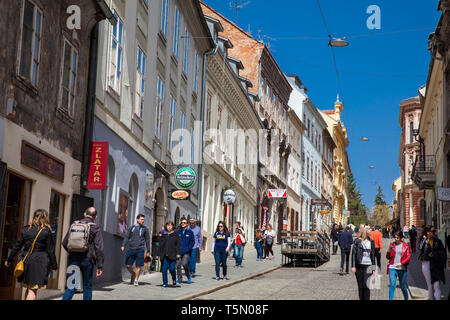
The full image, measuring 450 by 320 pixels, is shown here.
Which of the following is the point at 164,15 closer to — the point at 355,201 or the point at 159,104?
the point at 159,104

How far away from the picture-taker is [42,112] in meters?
13.3

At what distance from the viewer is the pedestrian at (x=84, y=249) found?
11258mm

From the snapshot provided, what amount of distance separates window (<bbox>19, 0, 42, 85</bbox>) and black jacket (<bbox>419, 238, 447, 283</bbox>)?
8.63 m

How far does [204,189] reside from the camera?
100 ft

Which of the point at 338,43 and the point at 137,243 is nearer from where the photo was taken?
the point at 137,243

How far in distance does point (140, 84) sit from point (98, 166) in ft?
16.9

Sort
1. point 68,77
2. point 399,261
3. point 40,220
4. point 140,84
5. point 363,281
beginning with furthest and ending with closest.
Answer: point 140,84 < point 68,77 < point 399,261 < point 363,281 < point 40,220

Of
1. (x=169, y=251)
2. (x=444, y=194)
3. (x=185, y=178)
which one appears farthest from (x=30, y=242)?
(x=444, y=194)

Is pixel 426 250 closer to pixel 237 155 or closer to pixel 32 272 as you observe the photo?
pixel 32 272

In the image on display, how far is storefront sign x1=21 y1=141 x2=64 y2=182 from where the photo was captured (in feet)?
41.0

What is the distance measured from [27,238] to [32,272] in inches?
19.6

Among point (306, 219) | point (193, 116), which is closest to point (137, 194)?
point (193, 116)

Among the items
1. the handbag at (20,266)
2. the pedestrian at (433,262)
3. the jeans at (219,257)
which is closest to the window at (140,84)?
the jeans at (219,257)

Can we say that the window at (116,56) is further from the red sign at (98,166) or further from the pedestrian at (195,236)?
the pedestrian at (195,236)
